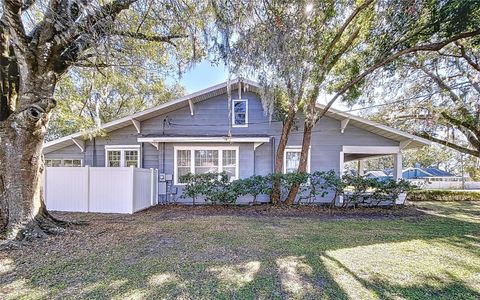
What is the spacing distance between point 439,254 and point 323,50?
6392 mm

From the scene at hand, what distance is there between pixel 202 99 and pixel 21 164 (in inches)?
266

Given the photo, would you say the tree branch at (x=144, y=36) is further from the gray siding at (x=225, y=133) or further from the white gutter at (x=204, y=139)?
the gray siding at (x=225, y=133)

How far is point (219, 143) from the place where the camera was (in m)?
10.3

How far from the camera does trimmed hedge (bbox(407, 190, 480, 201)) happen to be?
14070mm

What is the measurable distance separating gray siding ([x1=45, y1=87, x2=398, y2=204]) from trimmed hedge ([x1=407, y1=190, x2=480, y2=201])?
220 inches

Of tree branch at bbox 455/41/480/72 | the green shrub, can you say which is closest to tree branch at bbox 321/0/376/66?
the green shrub

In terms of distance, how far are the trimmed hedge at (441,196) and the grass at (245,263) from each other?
8.37 m

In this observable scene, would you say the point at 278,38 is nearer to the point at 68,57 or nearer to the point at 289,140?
the point at 68,57

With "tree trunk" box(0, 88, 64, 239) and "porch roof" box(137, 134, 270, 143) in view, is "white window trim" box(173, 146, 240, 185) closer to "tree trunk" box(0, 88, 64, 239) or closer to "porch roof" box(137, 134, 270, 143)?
"porch roof" box(137, 134, 270, 143)

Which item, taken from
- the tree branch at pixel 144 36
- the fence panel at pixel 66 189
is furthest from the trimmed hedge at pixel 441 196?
the fence panel at pixel 66 189

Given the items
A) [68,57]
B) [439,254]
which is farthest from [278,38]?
[439,254]

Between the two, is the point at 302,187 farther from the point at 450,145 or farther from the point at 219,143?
the point at 450,145

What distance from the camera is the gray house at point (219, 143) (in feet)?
33.9

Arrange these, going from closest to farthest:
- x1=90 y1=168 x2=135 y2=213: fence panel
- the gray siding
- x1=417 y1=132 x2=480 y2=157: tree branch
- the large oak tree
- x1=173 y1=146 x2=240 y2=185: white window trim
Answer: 1. the large oak tree
2. x1=90 y1=168 x2=135 y2=213: fence panel
3. x1=173 y1=146 x2=240 y2=185: white window trim
4. the gray siding
5. x1=417 y1=132 x2=480 y2=157: tree branch
